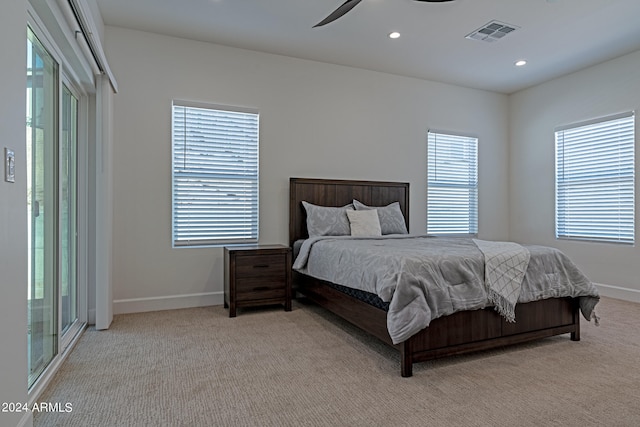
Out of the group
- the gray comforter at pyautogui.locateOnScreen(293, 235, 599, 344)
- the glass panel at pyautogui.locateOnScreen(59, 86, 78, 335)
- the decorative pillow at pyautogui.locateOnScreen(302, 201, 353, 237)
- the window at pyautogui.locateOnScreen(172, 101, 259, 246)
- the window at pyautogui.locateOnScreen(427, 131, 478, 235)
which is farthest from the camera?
the window at pyautogui.locateOnScreen(427, 131, 478, 235)

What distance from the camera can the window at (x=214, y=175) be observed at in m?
4.12

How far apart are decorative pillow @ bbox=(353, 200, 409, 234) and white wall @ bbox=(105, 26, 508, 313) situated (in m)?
0.50

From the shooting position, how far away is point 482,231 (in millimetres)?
5879

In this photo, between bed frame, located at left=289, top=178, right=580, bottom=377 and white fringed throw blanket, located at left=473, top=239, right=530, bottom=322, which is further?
white fringed throw blanket, located at left=473, top=239, right=530, bottom=322

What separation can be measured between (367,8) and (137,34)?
7.83ft

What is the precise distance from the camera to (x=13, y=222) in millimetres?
1529

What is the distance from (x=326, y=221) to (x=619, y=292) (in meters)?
3.63

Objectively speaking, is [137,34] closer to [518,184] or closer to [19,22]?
[19,22]

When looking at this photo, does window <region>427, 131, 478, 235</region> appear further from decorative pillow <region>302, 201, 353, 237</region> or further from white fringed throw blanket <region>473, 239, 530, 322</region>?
white fringed throw blanket <region>473, 239, 530, 322</region>

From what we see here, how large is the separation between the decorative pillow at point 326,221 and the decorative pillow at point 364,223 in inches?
2.6

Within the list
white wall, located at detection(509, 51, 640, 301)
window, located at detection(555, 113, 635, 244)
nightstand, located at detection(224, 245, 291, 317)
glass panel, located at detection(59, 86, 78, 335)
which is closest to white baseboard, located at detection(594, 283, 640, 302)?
white wall, located at detection(509, 51, 640, 301)

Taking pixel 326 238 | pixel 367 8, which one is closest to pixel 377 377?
pixel 326 238

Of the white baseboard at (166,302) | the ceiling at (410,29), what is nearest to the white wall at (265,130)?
the white baseboard at (166,302)

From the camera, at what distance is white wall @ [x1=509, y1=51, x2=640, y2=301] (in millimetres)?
4477
